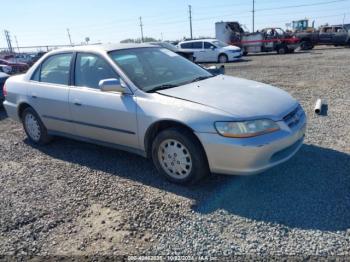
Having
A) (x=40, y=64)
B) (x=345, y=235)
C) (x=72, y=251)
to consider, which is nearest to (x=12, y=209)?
(x=72, y=251)

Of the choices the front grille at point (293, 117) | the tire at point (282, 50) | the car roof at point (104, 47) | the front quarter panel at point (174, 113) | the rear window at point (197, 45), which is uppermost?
the car roof at point (104, 47)

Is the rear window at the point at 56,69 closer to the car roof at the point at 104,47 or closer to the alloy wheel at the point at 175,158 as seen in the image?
the car roof at the point at 104,47

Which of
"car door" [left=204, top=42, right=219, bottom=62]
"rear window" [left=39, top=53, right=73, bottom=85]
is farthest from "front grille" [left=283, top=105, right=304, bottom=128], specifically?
"car door" [left=204, top=42, right=219, bottom=62]

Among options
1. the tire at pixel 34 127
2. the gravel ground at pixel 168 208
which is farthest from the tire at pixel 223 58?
the tire at pixel 34 127

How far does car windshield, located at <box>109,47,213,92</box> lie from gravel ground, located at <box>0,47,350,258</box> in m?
1.16

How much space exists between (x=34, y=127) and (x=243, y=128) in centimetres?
374

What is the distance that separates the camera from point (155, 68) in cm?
445

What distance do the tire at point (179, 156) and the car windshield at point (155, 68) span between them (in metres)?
0.66

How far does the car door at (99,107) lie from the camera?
158 inches

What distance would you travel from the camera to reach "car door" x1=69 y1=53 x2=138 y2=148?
158 inches

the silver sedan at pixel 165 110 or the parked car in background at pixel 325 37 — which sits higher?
the silver sedan at pixel 165 110

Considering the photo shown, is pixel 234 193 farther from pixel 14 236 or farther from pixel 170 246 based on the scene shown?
pixel 14 236

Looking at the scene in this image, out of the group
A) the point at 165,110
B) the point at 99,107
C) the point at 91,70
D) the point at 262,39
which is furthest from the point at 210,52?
the point at 165,110

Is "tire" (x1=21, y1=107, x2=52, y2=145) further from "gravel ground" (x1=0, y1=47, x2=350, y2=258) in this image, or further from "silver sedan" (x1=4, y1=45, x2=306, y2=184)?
"gravel ground" (x1=0, y1=47, x2=350, y2=258)
